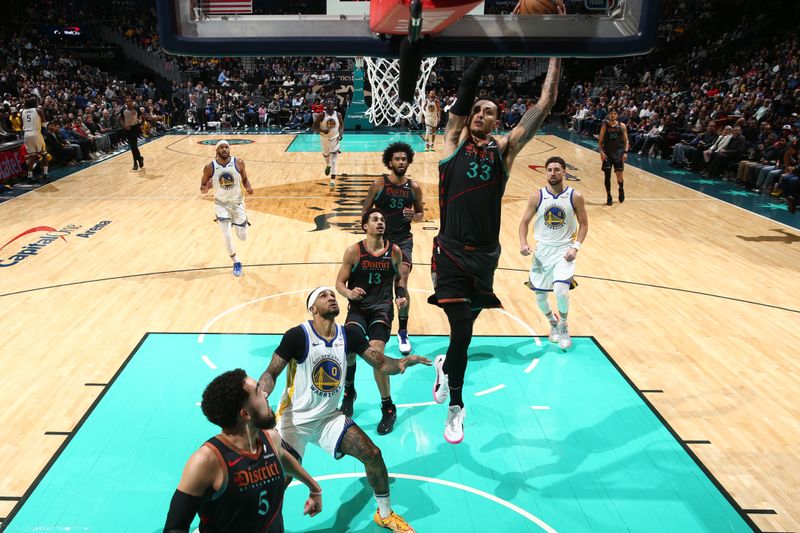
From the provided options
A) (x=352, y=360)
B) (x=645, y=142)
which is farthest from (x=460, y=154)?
(x=645, y=142)

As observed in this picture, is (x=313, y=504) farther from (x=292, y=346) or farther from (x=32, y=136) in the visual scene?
(x=32, y=136)

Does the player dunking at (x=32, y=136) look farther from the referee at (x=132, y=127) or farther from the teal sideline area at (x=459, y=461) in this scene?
the teal sideline area at (x=459, y=461)

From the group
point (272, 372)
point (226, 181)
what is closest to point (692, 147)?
point (226, 181)

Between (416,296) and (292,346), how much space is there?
4.31 metres

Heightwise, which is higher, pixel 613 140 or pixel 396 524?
pixel 613 140

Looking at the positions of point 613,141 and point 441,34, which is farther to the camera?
point 613,141

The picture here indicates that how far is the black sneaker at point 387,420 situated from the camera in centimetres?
520

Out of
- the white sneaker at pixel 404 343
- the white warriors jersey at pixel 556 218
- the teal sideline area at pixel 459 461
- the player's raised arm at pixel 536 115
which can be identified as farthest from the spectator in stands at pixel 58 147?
the player's raised arm at pixel 536 115

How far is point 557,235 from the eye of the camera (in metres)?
6.75

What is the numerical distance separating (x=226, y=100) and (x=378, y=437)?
25.0 m

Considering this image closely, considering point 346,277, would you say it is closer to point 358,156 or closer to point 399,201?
point 399,201

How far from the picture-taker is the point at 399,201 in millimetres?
6602

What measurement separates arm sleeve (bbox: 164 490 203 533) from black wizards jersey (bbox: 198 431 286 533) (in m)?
0.09

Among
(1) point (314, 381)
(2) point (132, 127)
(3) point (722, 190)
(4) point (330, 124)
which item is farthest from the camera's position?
(2) point (132, 127)
